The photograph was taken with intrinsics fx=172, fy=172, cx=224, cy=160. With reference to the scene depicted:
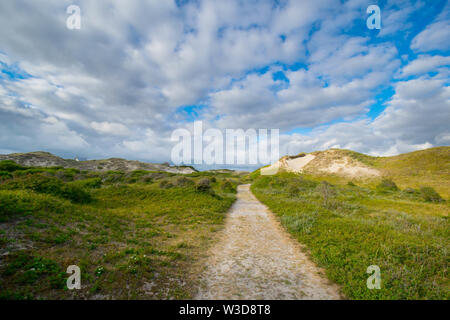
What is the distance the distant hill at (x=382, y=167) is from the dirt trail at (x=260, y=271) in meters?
42.6

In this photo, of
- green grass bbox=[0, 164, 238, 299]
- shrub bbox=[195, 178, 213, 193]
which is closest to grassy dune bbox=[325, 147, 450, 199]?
shrub bbox=[195, 178, 213, 193]

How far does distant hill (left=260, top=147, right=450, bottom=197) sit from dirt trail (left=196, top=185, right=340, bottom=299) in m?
42.6

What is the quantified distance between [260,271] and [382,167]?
215ft

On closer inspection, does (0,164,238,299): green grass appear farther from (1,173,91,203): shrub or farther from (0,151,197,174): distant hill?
(0,151,197,174): distant hill

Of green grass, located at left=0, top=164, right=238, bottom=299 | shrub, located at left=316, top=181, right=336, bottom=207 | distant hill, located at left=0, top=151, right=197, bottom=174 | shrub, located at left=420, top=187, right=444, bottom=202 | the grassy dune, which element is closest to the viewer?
green grass, located at left=0, top=164, right=238, bottom=299

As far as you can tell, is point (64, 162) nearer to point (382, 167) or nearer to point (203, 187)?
point (203, 187)

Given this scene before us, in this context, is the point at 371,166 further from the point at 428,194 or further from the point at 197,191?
the point at 197,191

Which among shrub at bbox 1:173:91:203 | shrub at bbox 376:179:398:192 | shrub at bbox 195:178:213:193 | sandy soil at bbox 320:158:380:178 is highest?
sandy soil at bbox 320:158:380:178

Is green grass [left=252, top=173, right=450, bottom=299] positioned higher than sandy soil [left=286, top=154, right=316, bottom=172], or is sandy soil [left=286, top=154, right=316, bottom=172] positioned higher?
sandy soil [left=286, top=154, right=316, bottom=172]

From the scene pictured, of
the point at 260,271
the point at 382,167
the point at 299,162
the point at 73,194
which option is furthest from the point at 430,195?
the point at 73,194

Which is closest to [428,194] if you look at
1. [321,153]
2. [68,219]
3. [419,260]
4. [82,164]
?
[419,260]

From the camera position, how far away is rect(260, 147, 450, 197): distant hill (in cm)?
4022

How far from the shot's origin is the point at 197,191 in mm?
24031

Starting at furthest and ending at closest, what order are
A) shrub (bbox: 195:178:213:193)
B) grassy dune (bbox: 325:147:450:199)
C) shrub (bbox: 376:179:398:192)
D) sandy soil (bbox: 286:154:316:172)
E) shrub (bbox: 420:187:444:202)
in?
1. sandy soil (bbox: 286:154:316:172)
2. shrub (bbox: 376:179:398:192)
3. grassy dune (bbox: 325:147:450:199)
4. shrub (bbox: 420:187:444:202)
5. shrub (bbox: 195:178:213:193)
